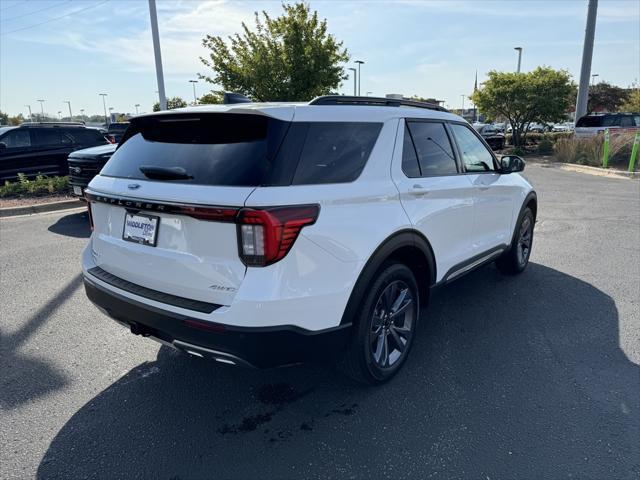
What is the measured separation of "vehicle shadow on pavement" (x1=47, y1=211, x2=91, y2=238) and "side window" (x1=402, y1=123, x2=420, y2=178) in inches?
226

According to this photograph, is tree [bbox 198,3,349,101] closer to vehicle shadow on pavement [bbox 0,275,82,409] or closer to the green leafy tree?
the green leafy tree

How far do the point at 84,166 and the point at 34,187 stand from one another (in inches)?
136

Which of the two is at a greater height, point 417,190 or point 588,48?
point 588,48

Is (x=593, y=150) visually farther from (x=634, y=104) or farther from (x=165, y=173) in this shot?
(x=634, y=104)

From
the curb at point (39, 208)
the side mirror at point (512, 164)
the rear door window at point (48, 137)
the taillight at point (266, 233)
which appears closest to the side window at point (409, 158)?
the taillight at point (266, 233)

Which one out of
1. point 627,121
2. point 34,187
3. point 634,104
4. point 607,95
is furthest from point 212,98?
point 607,95

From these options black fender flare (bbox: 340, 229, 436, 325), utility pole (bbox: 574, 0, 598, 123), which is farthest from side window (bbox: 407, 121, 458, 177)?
utility pole (bbox: 574, 0, 598, 123)

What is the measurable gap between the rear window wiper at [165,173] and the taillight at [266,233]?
0.50m

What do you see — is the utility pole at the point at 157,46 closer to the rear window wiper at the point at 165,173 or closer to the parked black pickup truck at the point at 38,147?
the parked black pickup truck at the point at 38,147

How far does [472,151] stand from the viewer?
4.38 m

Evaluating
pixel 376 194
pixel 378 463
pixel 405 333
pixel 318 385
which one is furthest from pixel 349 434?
pixel 376 194

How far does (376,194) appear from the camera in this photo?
2.86 metres

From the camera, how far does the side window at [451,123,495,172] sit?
4172mm

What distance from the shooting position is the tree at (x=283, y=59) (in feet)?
47.4
